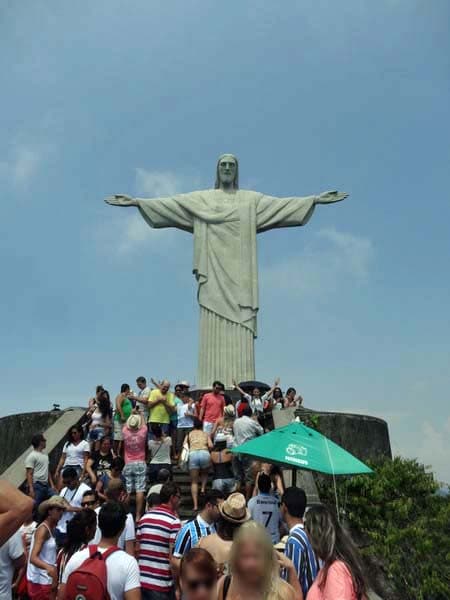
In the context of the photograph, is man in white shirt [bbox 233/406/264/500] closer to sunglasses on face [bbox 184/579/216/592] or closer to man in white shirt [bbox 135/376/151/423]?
man in white shirt [bbox 135/376/151/423]

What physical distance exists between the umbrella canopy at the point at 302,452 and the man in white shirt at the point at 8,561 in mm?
2613

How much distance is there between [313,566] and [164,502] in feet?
5.23

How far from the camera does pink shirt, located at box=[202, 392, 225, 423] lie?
10.6m

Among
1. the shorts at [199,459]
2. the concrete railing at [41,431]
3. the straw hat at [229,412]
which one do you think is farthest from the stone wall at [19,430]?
the shorts at [199,459]

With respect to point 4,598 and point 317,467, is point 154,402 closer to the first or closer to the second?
point 317,467

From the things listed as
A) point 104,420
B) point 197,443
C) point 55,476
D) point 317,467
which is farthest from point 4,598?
point 104,420

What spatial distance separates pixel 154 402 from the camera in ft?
35.4

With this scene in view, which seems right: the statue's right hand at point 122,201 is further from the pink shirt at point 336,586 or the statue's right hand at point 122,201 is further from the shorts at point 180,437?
the pink shirt at point 336,586

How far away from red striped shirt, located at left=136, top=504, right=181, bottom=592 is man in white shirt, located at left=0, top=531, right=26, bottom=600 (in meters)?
1.17

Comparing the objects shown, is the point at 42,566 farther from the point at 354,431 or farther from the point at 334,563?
the point at 354,431

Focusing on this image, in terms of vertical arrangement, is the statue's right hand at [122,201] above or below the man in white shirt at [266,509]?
above

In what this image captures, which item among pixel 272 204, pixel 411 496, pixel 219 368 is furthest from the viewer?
pixel 272 204

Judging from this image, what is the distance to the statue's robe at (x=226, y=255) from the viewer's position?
1642cm

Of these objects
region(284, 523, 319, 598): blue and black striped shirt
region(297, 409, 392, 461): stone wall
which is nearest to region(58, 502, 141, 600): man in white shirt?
region(284, 523, 319, 598): blue and black striped shirt
